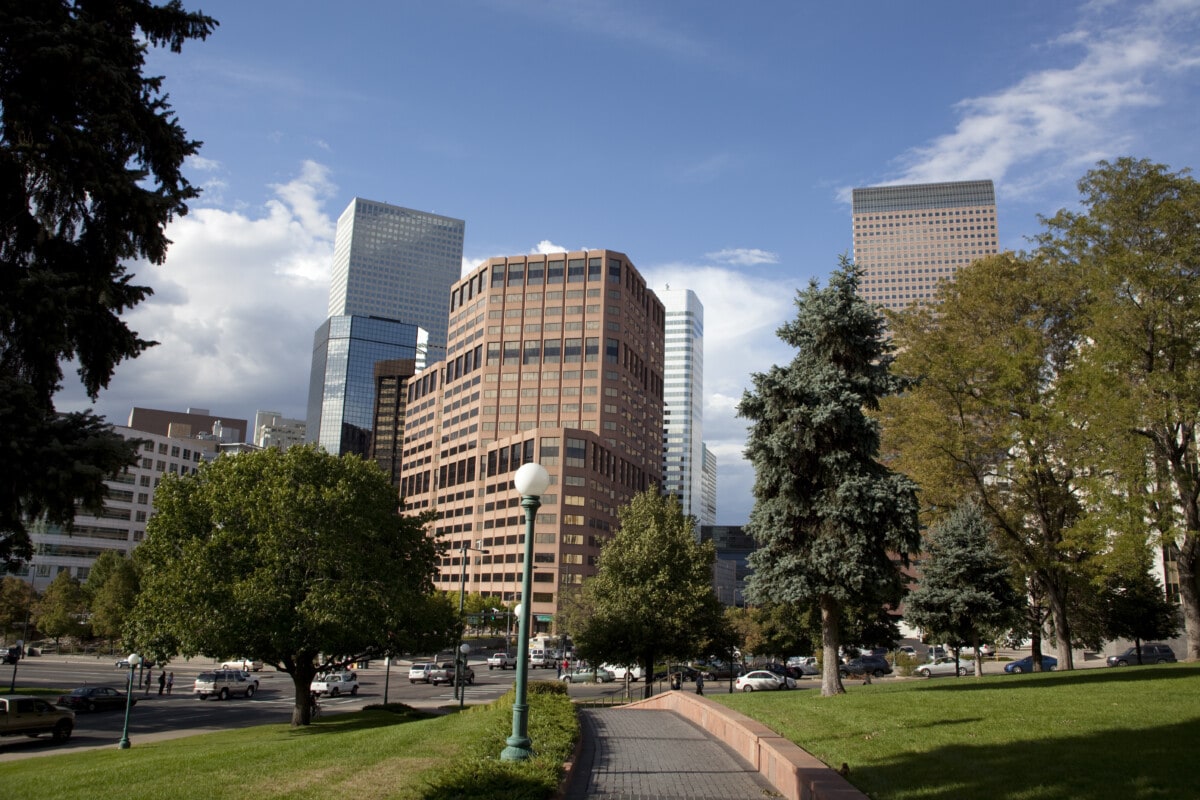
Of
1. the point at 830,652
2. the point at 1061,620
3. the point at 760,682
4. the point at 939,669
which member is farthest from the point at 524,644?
the point at 939,669

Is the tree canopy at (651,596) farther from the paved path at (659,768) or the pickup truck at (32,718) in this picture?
the pickup truck at (32,718)

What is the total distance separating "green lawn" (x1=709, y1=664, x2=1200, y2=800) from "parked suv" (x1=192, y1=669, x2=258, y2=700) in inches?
1683

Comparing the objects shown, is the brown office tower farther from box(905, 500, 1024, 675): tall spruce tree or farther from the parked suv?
box(905, 500, 1024, 675): tall spruce tree

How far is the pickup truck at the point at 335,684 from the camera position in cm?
5162

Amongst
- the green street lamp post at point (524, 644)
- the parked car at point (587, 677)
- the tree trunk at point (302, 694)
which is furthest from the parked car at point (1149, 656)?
the green street lamp post at point (524, 644)

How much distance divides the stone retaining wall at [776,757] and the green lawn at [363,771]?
3.09 m

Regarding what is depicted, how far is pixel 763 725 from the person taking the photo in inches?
603

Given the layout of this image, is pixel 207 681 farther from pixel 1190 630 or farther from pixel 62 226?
pixel 1190 630

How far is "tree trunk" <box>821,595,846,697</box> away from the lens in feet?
75.5

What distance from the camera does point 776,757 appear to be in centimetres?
1173

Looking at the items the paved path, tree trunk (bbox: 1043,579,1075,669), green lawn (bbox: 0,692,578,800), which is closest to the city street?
green lawn (bbox: 0,692,578,800)

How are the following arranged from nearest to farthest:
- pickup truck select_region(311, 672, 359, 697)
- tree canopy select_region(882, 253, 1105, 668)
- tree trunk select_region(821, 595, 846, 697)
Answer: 1. tree trunk select_region(821, 595, 846, 697)
2. tree canopy select_region(882, 253, 1105, 668)
3. pickup truck select_region(311, 672, 359, 697)

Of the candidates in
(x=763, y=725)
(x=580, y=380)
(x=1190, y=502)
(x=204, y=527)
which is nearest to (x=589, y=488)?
(x=580, y=380)

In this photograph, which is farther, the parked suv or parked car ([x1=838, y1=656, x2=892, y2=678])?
parked car ([x1=838, y1=656, x2=892, y2=678])
